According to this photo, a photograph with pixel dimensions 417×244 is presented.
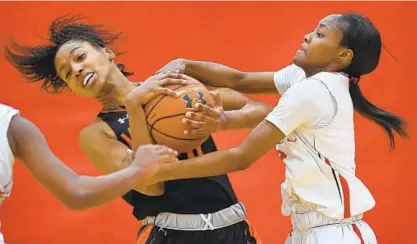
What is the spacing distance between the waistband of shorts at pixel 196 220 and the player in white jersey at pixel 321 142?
229mm

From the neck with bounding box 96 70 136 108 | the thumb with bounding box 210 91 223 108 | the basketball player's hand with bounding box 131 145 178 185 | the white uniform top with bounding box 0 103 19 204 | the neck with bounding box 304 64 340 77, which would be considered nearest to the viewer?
the white uniform top with bounding box 0 103 19 204

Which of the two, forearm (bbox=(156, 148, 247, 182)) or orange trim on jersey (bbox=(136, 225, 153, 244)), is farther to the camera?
orange trim on jersey (bbox=(136, 225, 153, 244))

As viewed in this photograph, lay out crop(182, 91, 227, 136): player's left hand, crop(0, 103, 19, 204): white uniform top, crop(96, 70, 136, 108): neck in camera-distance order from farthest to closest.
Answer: crop(96, 70, 136, 108): neck < crop(182, 91, 227, 136): player's left hand < crop(0, 103, 19, 204): white uniform top

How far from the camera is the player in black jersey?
3.03 m

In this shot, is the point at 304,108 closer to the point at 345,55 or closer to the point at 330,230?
the point at 345,55

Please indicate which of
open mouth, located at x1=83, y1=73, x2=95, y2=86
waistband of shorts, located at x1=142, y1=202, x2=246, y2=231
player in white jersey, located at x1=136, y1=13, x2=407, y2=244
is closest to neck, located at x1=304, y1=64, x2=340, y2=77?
player in white jersey, located at x1=136, y1=13, x2=407, y2=244

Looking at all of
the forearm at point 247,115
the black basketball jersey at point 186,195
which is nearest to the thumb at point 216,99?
the forearm at point 247,115

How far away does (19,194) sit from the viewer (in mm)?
4926

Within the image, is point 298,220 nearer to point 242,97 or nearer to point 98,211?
point 242,97

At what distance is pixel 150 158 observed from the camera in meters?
2.56

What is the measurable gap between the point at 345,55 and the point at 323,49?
9cm

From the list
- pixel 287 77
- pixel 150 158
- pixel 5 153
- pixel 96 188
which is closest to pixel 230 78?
pixel 287 77

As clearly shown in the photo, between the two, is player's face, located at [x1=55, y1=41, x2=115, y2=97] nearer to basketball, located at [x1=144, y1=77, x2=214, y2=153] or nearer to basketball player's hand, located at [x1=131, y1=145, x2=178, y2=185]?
basketball, located at [x1=144, y1=77, x2=214, y2=153]

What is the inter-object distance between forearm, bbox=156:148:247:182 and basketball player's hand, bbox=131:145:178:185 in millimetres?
185
